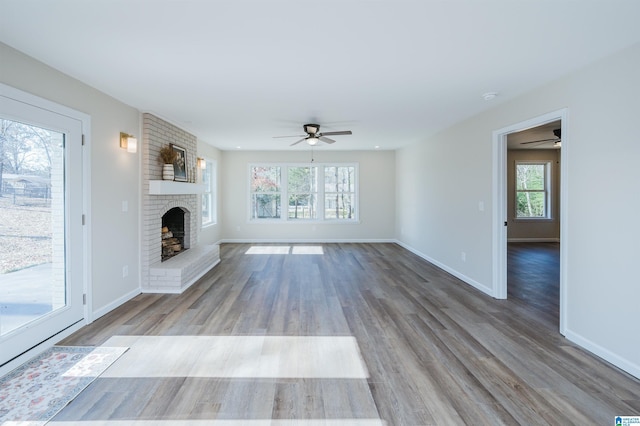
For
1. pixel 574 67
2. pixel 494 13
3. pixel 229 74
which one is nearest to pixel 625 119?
pixel 574 67

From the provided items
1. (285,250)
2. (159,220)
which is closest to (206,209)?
(285,250)

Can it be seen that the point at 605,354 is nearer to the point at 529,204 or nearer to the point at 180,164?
the point at 180,164

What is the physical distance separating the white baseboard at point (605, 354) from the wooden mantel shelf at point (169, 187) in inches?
193

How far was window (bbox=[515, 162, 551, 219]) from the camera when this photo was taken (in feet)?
27.8

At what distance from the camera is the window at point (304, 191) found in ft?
27.1

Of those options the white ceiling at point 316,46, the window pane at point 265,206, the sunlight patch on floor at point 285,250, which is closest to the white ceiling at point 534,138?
the white ceiling at point 316,46

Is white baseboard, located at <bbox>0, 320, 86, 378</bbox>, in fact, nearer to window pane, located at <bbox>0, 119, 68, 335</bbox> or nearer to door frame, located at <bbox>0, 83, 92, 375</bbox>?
door frame, located at <bbox>0, 83, 92, 375</bbox>

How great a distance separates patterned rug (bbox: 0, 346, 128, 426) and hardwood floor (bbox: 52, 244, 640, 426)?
105mm

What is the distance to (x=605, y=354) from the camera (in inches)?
100

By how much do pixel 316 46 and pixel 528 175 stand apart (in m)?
8.24

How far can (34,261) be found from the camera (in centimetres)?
270

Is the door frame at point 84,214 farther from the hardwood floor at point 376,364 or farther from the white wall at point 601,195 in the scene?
the white wall at point 601,195

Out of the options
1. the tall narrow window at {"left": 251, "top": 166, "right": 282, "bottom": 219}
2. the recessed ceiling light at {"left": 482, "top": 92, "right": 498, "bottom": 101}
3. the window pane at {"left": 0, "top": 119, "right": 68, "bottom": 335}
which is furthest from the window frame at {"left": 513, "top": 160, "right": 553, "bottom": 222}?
the window pane at {"left": 0, "top": 119, "right": 68, "bottom": 335}

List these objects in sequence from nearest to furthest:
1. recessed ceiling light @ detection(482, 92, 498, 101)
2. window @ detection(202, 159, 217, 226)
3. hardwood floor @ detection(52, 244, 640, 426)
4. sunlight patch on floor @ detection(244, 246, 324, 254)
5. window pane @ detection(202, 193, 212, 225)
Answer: hardwood floor @ detection(52, 244, 640, 426), recessed ceiling light @ detection(482, 92, 498, 101), sunlight patch on floor @ detection(244, 246, 324, 254), window pane @ detection(202, 193, 212, 225), window @ detection(202, 159, 217, 226)
